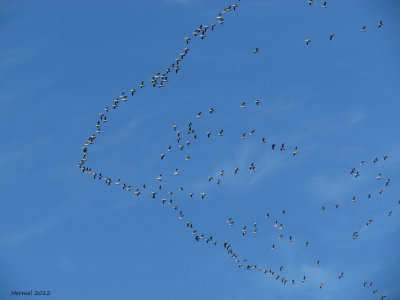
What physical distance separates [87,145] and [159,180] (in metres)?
11.7

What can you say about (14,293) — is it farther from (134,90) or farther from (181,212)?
(134,90)

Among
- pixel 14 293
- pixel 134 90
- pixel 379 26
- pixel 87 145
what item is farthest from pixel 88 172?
pixel 379 26

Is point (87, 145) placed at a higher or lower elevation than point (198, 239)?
higher

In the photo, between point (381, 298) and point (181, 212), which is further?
point (381, 298)

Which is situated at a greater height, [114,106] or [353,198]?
[114,106]

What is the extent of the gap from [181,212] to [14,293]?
1134 inches

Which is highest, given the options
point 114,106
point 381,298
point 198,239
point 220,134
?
point 114,106

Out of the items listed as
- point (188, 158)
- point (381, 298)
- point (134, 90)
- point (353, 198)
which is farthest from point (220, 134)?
point (381, 298)

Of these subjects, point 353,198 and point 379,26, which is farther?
point 353,198

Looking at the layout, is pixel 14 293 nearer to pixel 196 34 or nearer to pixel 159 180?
pixel 159 180

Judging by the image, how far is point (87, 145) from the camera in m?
115

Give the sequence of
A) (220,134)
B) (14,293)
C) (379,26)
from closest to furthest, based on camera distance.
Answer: (379,26) → (220,134) → (14,293)

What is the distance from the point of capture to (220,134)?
114 meters

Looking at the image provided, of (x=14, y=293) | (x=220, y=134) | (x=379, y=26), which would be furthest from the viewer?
(x=14, y=293)
